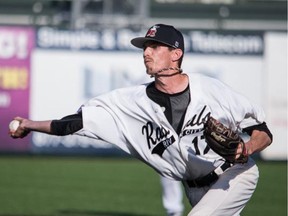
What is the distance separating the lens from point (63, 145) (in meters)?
19.2

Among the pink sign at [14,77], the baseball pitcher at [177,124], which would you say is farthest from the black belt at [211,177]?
the pink sign at [14,77]

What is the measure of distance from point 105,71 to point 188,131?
501 inches

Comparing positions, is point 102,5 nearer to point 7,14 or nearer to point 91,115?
point 7,14

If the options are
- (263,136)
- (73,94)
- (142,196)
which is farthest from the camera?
(73,94)

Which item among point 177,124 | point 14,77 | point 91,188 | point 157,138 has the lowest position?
point 91,188

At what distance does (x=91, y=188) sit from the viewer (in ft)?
48.1

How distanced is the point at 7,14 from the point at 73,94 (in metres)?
5.99

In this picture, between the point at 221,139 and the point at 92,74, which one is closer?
the point at 221,139

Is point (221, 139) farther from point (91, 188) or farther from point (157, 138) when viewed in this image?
point (91, 188)

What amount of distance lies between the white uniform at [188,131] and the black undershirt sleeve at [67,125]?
0.05m

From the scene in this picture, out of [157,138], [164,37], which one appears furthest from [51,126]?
[164,37]

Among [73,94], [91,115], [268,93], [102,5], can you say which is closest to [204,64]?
[268,93]

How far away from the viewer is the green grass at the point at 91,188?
12.0 meters

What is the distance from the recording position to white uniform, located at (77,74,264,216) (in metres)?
6.54
